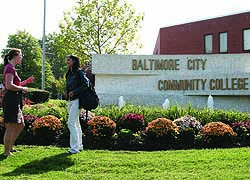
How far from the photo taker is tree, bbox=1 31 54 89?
54000 millimetres

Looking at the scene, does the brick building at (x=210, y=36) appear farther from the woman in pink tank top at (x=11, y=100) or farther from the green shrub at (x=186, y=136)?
the woman in pink tank top at (x=11, y=100)

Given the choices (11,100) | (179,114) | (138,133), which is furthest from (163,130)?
(11,100)

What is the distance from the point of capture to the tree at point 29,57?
54.0 meters

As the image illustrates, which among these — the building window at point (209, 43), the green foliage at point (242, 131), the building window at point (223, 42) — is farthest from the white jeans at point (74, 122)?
the building window at point (209, 43)

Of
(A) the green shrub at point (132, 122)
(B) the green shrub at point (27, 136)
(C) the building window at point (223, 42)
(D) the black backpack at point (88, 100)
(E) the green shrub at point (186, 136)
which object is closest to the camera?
(D) the black backpack at point (88, 100)

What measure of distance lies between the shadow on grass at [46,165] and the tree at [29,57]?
4549 cm

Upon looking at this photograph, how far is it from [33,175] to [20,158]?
3.87ft

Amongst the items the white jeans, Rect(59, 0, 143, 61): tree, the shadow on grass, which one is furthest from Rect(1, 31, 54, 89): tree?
the shadow on grass

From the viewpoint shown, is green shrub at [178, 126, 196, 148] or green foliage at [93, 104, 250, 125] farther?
green foliage at [93, 104, 250, 125]

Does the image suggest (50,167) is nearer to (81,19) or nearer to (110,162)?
(110,162)

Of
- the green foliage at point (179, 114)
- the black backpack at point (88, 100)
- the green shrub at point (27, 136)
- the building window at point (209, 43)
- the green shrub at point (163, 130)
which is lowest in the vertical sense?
the green shrub at point (27, 136)

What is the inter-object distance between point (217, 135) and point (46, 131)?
4.03m

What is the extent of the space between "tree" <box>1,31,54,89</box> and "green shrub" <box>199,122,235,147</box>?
145 ft

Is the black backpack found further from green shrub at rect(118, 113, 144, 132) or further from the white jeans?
green shrub at rect(118, 113, 144, 132)
